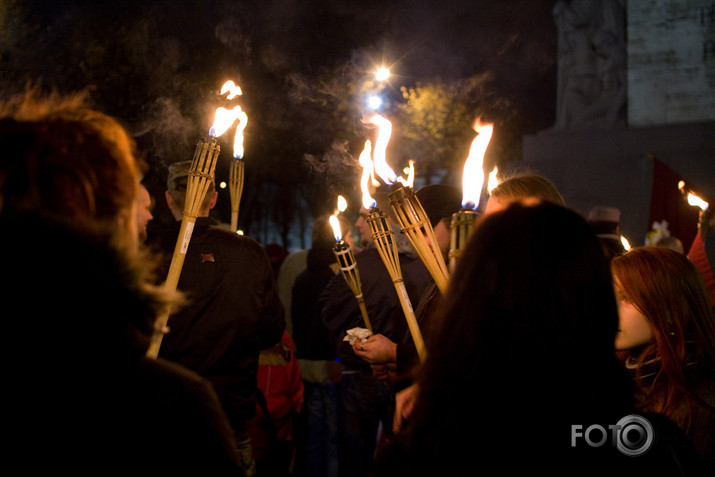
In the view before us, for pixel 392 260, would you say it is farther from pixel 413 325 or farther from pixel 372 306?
pixel 372 306

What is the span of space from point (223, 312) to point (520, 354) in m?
2.16

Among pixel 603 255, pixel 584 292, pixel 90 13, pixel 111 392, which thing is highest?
pixel 90 13

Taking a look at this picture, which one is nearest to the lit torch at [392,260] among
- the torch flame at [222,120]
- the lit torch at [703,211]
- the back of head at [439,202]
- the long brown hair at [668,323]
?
the back of head at [439,202]

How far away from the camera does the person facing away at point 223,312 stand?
2953 millimetres

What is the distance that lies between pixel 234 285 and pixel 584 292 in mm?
2246

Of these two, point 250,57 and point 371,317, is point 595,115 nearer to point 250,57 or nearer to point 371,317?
point 250,57

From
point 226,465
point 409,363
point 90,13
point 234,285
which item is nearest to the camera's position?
point 226,465

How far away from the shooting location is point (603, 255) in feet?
4.40

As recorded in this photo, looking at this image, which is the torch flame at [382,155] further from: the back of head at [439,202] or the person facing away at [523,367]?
the person facing away at [523,367]

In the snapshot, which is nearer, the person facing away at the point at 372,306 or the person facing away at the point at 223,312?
the person facing away at the point at 223,312

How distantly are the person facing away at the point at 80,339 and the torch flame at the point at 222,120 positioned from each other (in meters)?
1.52

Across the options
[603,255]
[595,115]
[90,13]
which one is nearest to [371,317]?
[603,255]

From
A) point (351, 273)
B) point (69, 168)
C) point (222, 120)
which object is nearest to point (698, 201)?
point (351, 273)

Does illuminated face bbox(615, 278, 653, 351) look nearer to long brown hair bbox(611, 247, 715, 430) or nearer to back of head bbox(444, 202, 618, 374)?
long brown hair bbox(611, 247, 715, 430)
